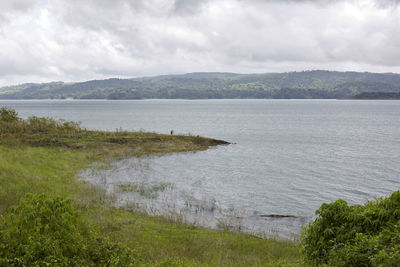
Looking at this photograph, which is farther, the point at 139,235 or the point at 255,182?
the point at 255,182

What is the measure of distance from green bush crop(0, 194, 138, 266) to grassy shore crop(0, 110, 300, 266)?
1019 mm

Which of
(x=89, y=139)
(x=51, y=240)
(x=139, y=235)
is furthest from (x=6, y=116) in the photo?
(x=51, y=240)

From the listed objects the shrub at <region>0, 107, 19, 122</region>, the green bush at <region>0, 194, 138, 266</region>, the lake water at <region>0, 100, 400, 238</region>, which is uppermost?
the shrub at <region>0, 107, 19, 122</region>

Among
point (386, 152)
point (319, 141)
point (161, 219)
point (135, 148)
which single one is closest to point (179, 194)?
point (161, 219)

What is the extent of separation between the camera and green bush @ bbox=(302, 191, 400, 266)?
24.0 ft

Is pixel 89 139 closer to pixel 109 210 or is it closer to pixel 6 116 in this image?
pixel 6 116

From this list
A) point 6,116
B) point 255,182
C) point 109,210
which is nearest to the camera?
point 109,210

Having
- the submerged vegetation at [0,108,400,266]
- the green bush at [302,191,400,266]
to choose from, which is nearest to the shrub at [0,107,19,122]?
the submerged vegetation at [0,108,400,266]

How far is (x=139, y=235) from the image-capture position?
15.1 meters

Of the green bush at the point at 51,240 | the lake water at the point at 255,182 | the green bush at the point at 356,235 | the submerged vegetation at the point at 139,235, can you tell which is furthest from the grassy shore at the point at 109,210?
the lake water at the point at 255,182

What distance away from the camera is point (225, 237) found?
53.3 ft

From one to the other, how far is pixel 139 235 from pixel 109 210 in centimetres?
474

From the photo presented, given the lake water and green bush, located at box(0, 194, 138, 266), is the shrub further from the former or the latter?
green bush, located at box(0, 194, 138, 266)

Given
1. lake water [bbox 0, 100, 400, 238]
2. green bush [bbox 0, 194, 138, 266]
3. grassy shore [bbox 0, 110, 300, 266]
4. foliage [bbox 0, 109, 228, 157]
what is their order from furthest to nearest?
foliage [bbox 0, 109, 228, 157]
lake water [bbox 0, 100, 400, 238]
grassy shore [bbox 0, 110, 300, 266]
green bush [bbox 0, 194, 138, 266]
